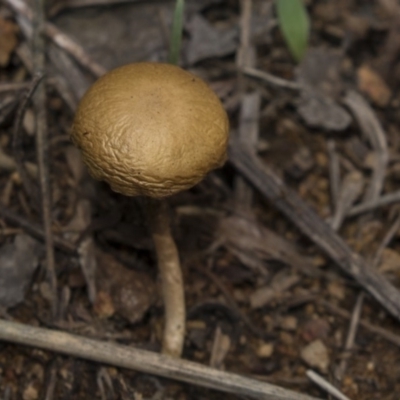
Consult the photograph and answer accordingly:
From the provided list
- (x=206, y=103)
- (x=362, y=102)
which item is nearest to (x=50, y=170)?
(x=206, y=103)

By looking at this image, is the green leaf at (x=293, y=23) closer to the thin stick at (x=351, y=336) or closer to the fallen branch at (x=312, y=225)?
the fallen branch at (x=312, y=225)

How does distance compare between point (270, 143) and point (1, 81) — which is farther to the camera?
point (270, 143)

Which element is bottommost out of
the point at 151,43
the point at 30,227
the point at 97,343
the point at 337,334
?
the point at 337,334

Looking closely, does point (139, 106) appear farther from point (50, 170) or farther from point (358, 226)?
point (358, 226)

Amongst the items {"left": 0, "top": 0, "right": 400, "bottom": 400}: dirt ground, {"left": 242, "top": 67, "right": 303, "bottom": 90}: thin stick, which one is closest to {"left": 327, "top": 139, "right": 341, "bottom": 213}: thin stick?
{"left": 0, "top": 0, "right": 400, "bottom": 400}: dirt ground

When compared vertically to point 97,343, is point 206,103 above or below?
above

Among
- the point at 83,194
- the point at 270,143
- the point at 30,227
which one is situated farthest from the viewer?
the point at 270,143

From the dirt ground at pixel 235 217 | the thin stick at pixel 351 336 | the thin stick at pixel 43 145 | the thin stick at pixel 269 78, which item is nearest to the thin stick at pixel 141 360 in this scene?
the dirt ground at pixel 235 217
